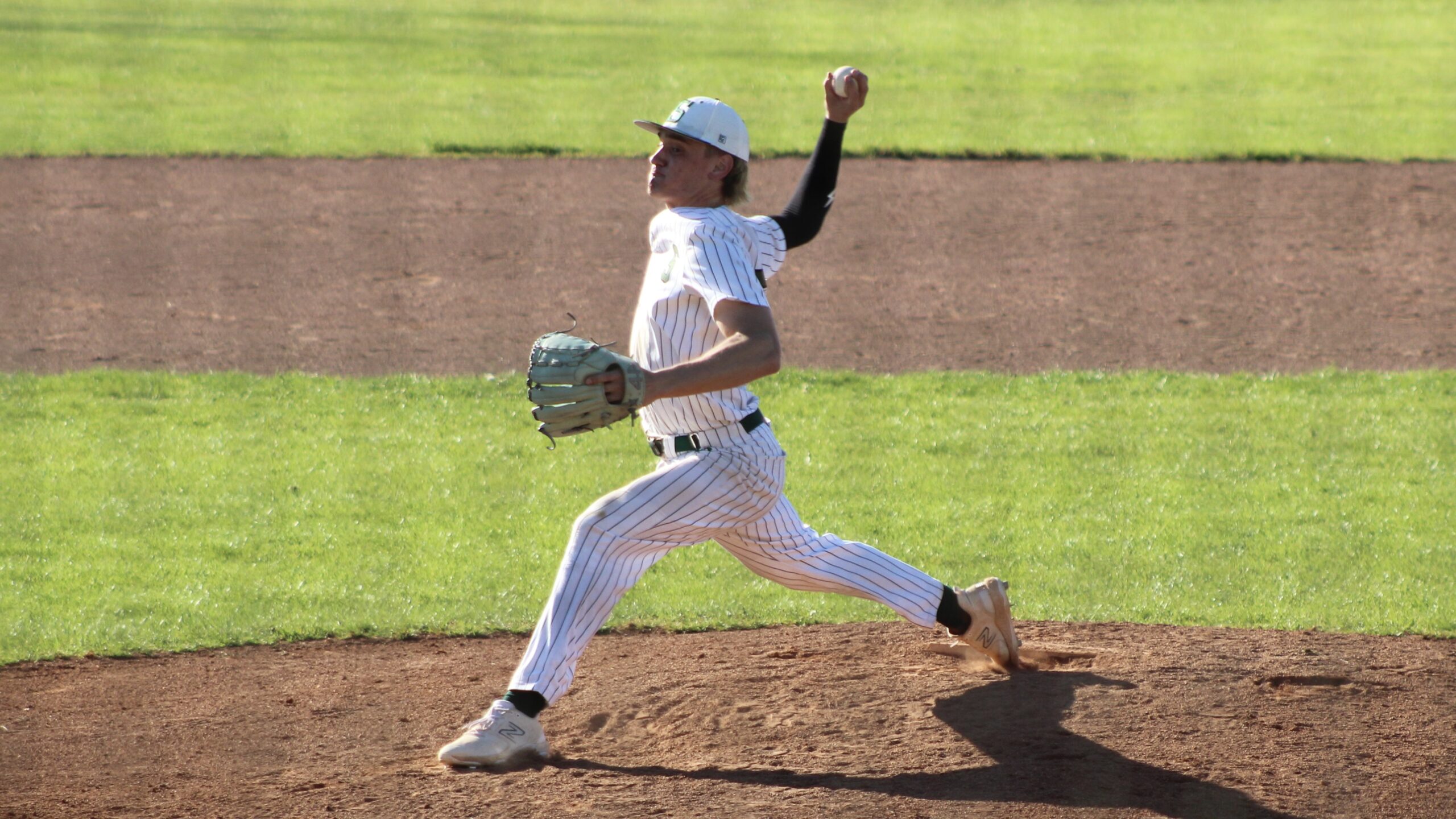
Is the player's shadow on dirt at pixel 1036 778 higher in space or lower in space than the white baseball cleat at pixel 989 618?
lower

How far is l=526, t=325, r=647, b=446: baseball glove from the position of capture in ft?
10.7

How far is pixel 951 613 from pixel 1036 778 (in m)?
0.68

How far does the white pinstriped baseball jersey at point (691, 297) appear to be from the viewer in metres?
3.53

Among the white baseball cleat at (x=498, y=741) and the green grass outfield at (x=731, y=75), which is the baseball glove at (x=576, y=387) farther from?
the green grass outfield at (x=731, y=75)

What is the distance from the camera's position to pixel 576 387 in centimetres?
329

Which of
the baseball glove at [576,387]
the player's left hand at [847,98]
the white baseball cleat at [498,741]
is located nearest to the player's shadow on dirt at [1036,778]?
the white baseball cleat at [498,741]

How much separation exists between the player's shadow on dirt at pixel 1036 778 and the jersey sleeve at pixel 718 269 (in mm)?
1118

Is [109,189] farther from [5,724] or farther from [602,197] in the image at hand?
[5,724]

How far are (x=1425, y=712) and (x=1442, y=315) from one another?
6230 mm

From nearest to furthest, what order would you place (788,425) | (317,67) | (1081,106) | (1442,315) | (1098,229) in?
(788,425)
(1442,315)
(1098,229)
(1081,106)
(317,67)

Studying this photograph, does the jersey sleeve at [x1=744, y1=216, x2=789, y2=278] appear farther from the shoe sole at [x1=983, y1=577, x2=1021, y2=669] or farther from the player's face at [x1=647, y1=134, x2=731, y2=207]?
the shoe sole at [x1=983, y1=577, x2=1021, y2=669]

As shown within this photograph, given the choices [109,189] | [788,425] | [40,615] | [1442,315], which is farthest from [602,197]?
[40,615]

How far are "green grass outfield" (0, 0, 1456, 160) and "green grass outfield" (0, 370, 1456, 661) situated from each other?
5.51 metres

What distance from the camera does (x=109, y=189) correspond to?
11578mm
